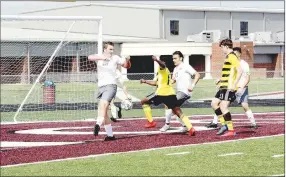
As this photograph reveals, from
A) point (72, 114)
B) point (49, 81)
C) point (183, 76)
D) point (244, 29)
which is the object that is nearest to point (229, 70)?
point (183, 76)

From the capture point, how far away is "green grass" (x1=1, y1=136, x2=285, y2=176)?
934 cm

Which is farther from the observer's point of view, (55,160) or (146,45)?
(146,45)

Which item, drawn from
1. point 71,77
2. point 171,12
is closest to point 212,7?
point 171,12

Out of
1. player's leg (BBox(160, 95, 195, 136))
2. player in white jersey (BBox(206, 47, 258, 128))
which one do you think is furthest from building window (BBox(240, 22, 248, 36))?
player's leg (BBox(160, 95, 195, 136))

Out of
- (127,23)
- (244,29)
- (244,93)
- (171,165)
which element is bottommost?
(171,165)

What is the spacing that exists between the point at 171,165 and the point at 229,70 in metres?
4.52

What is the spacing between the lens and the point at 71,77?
3178 centimetres

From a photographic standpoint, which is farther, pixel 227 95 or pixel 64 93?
pixel 64 93

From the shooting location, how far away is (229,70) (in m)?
14.1

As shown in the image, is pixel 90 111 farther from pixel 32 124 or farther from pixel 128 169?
pixel 128 169

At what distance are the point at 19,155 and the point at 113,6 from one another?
6471cm

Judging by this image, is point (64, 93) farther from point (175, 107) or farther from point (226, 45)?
point (226, 45)

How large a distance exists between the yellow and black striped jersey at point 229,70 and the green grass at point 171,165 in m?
2.41

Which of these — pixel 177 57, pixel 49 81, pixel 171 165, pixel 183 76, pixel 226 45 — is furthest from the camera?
pixel 49 81
